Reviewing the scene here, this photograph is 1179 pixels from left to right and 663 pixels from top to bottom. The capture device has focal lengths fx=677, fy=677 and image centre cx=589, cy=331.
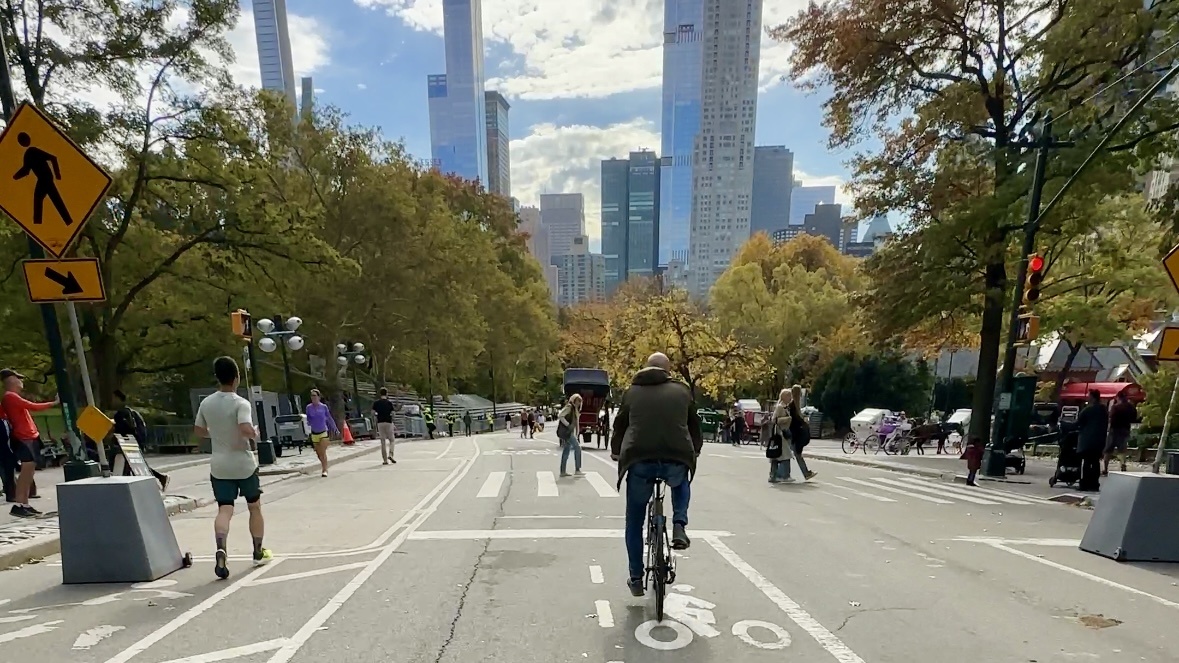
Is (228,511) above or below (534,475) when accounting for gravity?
above

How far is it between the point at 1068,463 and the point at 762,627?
1184 cm

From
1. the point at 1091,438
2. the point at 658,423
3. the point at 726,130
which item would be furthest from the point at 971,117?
the point at 726,130

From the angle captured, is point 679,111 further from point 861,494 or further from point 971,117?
point 861,494

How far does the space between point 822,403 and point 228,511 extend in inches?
1576

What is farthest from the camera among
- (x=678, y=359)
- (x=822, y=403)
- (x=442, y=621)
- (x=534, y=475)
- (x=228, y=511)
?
(x=822, y=403)

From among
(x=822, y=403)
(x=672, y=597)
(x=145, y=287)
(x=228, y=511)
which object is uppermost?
(x=145, y=287)

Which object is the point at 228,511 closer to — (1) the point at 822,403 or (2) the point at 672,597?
(2) the point at 672,597

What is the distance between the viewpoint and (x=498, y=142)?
581 ft

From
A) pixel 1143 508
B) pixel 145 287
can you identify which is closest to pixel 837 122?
pixel 1143 508

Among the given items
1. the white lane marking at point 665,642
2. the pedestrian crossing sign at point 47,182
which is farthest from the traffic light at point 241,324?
the white lane marking at point 665,642

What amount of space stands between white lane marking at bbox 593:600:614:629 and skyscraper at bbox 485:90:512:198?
158601mm

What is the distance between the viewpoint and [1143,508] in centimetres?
702

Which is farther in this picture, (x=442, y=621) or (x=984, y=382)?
(x=984, y=382)

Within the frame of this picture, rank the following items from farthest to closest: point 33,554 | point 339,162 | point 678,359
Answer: point 678,359 < point 339,162 < point 33,554
